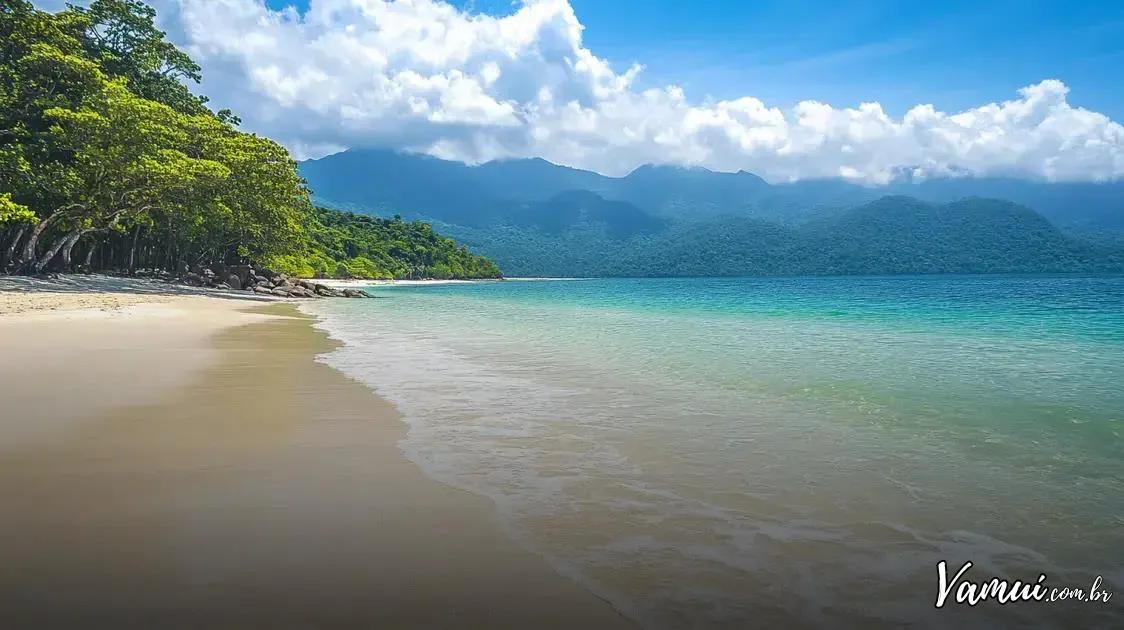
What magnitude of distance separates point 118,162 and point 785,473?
148ft

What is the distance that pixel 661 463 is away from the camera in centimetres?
729

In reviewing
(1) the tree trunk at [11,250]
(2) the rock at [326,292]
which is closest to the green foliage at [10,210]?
(1) the tree trunk at [11,250]

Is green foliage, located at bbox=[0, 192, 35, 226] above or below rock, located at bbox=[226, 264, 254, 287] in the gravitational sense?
above

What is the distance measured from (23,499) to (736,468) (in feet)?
21.7

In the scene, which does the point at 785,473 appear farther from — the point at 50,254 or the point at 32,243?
the point at 50,254

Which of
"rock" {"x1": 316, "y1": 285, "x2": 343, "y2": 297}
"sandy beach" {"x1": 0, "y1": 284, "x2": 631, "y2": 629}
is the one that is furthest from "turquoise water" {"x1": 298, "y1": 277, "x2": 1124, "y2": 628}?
"rock" {"x1": 316, "y1": 285, "x2": 343, "y2": 297}

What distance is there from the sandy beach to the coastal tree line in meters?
32.3

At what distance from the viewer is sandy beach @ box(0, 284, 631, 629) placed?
153 inches

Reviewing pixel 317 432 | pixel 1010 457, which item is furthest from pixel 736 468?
pixel 317 432

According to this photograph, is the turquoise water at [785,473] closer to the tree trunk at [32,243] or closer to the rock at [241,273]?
the tree trunk at [32,243]

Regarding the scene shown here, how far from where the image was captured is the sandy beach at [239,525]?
388 cm

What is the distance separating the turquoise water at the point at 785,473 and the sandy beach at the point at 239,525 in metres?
0.51

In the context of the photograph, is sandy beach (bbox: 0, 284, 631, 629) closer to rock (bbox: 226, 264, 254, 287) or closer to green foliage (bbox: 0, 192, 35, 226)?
green foliage (bbox: 0, 192, 35, 226)

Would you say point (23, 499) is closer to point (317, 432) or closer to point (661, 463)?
point (317, 432)
